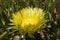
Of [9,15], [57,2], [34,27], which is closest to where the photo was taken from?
[34,27]

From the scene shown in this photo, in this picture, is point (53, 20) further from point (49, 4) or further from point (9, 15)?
point (9, 15)

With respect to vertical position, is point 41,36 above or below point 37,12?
below

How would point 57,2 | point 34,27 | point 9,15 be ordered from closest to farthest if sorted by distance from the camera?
1. point 34,27
2. point 9,15
3. point 57,2

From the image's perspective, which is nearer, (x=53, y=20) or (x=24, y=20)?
(x=24, y=20)

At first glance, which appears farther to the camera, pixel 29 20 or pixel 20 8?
pixel 20 8

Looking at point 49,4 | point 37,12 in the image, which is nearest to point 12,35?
point 37,12

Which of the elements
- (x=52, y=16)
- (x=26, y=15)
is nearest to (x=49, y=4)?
(x=52, y=16)
